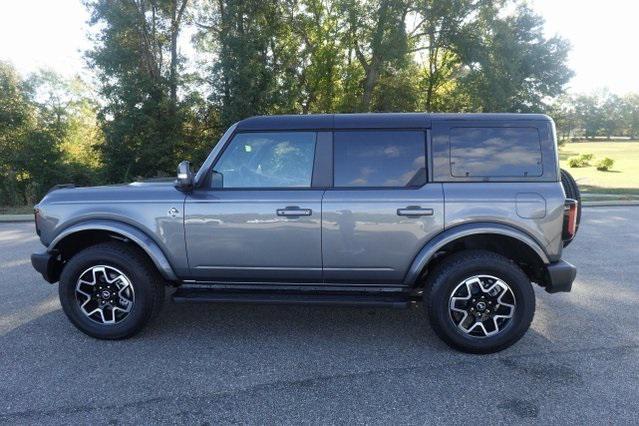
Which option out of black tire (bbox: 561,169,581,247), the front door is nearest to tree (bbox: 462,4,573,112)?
black tire (bbox: 561,169,581,247)

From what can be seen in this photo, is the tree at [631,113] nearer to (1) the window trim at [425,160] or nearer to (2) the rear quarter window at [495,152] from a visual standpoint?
(2) the rear quarter window at [495,152]

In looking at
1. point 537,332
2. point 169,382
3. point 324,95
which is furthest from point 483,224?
point 324,95

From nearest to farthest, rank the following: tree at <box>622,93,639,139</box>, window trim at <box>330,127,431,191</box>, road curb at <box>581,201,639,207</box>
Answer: window trim at <box>330,127,431,191</box>, road curb at <box>581,201,639,207</box>, tree at <box>622,93,639,139</box>

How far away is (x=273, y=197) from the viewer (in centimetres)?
347

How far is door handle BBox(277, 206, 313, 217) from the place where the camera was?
3.40 m

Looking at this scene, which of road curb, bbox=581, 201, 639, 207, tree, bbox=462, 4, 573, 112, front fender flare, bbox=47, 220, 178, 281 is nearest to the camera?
front fender flare, bbox=47, 220, 178, 281

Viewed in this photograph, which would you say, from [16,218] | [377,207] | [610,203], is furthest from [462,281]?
[610,203]

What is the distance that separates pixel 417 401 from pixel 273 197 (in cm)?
186

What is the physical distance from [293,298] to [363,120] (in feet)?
5.30

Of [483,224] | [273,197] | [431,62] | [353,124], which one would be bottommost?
[483,224]

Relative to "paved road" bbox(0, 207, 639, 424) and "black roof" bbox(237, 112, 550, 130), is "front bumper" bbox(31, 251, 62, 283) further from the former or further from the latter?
"black roof" bbox(237, 112, 550, 130)

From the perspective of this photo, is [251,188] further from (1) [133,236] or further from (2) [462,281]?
(2) [462,281]

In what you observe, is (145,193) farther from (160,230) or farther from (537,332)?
(537,332)

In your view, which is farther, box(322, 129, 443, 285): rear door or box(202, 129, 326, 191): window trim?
box(202, 129, 326, 191): window trim
